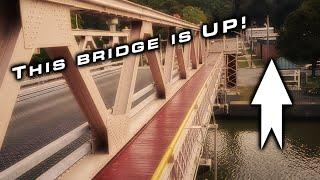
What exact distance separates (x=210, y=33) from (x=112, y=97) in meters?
10.6

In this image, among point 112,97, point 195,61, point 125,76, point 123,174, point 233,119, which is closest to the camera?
point 123,174

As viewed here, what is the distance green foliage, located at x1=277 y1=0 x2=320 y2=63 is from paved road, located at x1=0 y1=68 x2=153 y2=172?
29.8m

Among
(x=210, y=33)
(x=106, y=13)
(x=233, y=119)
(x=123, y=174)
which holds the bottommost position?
(x=233, y=119)

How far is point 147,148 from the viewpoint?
984 cm

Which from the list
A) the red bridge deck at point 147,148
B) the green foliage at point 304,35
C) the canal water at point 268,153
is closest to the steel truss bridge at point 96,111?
the red bridge deck at point 147,148

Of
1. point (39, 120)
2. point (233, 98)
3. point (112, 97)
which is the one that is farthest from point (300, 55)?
point (39, 120)

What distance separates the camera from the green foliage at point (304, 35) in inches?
1687

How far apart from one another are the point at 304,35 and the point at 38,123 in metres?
37.5

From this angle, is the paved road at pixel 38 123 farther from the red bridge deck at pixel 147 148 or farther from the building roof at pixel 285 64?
the building roof at pixel 285 64

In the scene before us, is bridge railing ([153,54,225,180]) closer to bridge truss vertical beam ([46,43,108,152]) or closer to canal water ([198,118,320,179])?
bridge truss vertical beam ([46,43,108,152])

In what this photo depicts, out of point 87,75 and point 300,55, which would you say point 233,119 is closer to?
point 300,55

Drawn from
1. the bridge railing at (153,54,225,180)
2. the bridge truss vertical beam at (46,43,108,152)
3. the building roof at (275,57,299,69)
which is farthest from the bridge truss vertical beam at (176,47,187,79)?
the building roof at (275,57,299,69)

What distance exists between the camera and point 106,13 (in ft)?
27.1

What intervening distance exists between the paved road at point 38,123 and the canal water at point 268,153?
9019 mm
